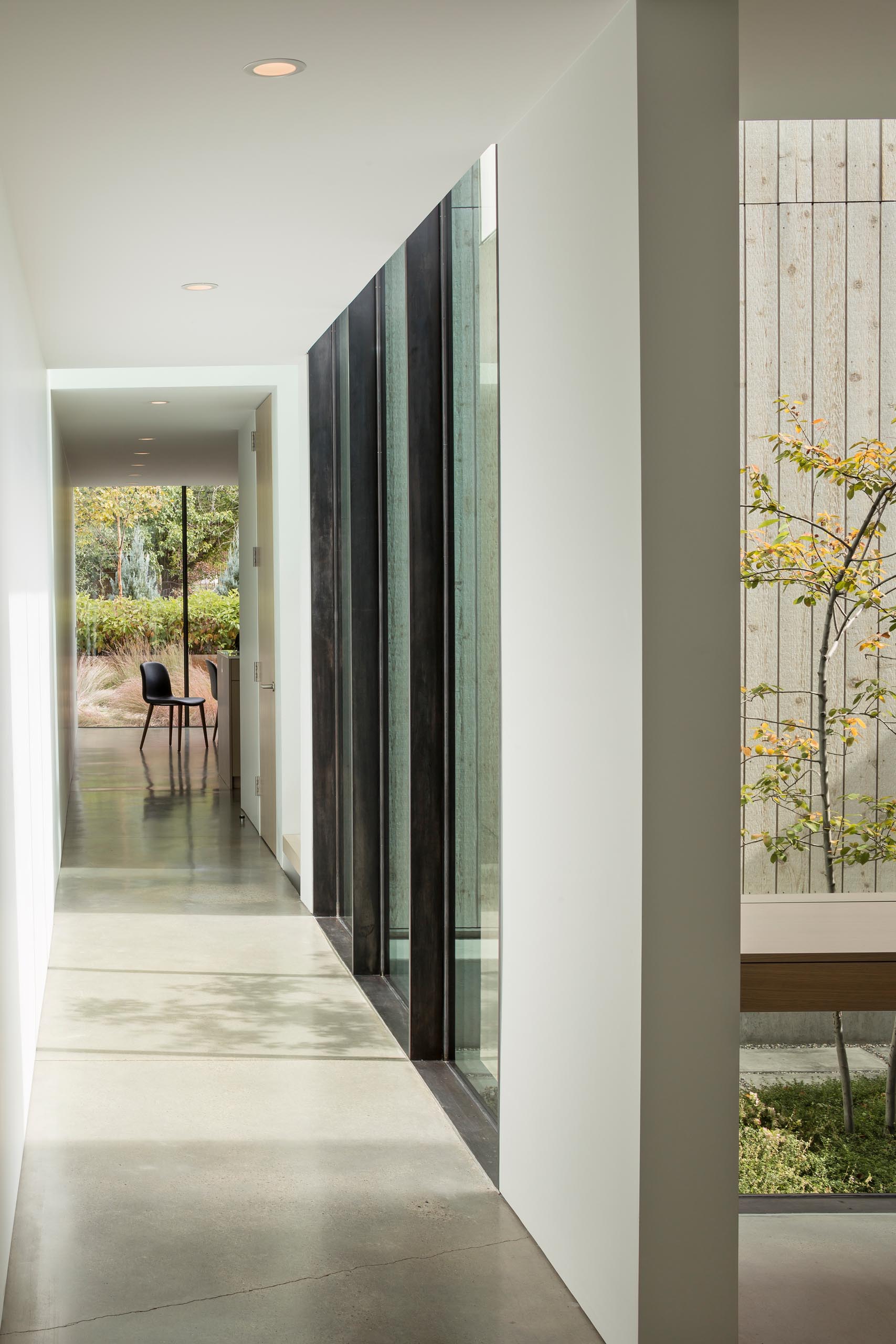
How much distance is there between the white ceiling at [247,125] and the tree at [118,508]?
12.2 meters

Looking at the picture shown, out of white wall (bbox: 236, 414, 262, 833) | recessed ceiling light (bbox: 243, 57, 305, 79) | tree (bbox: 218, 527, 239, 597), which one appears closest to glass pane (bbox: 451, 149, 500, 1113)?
recessed ceiling light (bbox: 243, 57, 305, 79)

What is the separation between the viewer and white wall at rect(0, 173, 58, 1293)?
2.71 m

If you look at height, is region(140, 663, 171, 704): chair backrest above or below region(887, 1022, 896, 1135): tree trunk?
above

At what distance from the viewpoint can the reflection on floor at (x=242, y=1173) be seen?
2418 millimetres

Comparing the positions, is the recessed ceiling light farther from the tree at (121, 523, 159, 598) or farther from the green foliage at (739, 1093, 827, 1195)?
the tree at (121, 523, 159, 598)

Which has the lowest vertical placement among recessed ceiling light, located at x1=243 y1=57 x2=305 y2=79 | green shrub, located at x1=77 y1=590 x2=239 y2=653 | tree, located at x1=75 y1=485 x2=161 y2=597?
green shrub, located at x1=77 y1=590 x2=239 y2=653

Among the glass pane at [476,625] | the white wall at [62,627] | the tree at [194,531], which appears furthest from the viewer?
the tree at [194,531]

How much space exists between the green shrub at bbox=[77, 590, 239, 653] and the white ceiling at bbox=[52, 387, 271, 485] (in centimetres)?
432

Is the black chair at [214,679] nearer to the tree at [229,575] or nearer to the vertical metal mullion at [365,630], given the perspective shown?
the tree at [229,575]

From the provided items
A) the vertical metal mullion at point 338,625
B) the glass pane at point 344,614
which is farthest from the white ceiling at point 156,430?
the glass pane at point 344,614

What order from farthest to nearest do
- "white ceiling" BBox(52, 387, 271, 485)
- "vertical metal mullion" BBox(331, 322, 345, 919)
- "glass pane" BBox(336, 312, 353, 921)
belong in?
"white ceiling" BBox(52, 387, 271, 485), "vertical metal mullion" BBox(331, 322, 345, 919), "glass pane" BBox(336, 312, 353, 921)

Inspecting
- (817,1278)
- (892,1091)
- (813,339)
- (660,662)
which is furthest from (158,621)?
(660,662)

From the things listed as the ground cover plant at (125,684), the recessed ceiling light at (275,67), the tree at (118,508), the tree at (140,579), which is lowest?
the ground cover plant at (125,684)

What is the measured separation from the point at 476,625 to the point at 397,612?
3.28 feet
